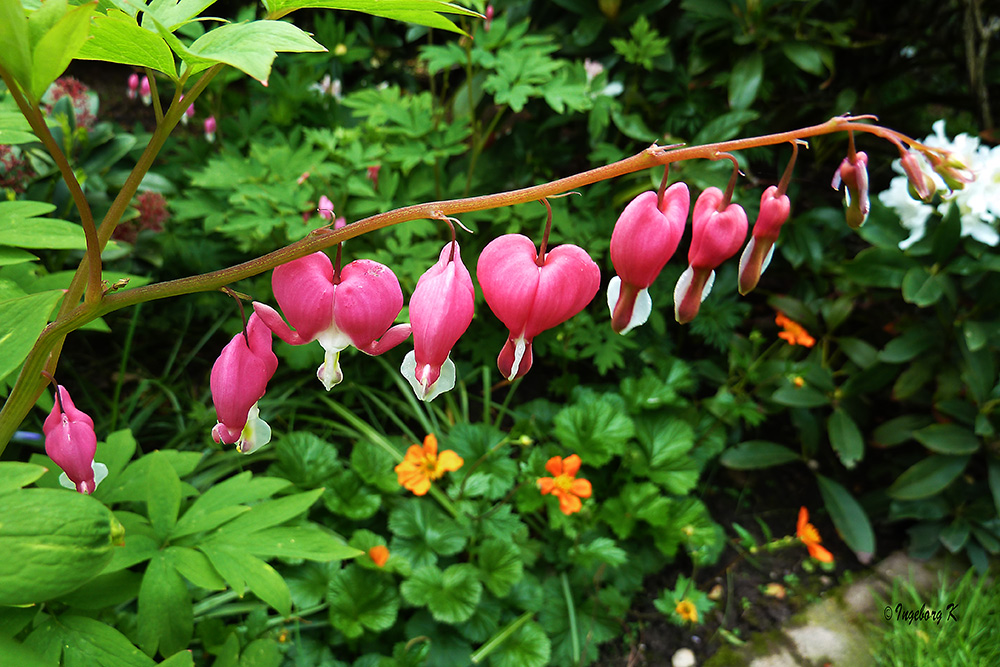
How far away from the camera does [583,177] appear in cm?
66

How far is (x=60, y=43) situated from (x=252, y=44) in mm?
138

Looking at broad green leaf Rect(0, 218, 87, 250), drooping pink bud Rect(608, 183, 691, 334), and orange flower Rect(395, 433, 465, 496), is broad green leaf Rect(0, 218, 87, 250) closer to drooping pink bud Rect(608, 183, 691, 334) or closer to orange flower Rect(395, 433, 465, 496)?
drooping pink bud Rect(608, 183, 691, 334)

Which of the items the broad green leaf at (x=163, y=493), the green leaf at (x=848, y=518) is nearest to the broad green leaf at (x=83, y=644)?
the broad green leaf at (x=163, y=493)

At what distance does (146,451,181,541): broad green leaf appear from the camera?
3.65ft

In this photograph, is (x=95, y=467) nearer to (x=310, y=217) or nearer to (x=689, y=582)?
(x=310, y=217)

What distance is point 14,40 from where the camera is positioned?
0.48 meters

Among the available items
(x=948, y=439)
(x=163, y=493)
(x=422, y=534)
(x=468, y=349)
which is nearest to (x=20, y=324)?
(x=163, y=493)

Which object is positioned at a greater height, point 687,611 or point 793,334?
point 793,334

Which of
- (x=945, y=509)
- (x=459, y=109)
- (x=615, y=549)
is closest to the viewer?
(x=615, y=549)

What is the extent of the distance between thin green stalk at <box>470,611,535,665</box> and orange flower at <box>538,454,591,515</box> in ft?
1.03

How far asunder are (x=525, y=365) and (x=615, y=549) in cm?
123

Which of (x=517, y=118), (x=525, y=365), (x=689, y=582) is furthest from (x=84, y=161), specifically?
(x=689, y=582)

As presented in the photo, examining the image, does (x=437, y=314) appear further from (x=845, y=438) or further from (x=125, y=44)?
(x=845, y=438)

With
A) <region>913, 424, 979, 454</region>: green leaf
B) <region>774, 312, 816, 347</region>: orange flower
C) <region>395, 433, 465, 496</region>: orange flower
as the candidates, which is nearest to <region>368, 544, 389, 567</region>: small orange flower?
<region>395, 433, 465, 496</region>: orange flower
